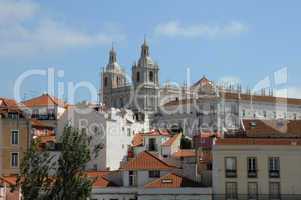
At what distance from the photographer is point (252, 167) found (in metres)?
55.9

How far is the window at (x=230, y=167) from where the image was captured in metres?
55.8

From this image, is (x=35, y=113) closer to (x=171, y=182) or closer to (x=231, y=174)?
(x=171, y=182)

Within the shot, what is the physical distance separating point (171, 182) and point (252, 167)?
6.79 metres

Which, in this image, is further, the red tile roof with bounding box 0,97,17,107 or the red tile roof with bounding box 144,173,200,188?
the red tile roof with bounding box 0,97,17,107

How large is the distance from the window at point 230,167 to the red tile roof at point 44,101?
56.7 metres

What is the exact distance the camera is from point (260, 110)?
189125 mm

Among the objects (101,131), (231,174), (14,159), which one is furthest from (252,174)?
(101,131)

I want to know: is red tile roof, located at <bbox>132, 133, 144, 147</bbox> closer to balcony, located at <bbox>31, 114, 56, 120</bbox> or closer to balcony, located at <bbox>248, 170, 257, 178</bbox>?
balcony, located at <bbox>31, 114, 56, 120</bbox>

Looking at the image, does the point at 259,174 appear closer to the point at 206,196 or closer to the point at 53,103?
the point at 206,196

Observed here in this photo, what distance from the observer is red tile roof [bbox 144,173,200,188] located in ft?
188

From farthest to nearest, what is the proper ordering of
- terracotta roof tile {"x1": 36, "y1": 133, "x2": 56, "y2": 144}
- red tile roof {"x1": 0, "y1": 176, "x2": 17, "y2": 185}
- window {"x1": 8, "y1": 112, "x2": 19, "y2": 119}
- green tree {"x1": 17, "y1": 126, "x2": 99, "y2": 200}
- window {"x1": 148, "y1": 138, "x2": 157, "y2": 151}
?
window {"x1": 148, "y1": 138, "x2": 157, "y2": 151} < terracotta roof tile {"x1": 36, "y1": 133, "x2": 56, "y2": 144} < window {"x1": 8, "y1": 112, "x2": 19, "y2": 119} < red tile roof {"x1": 0, "y1": 176, "x2": 17, "y2": 185} < green tree {"x1": 17, "y1": 126, "x2": 99, "y2": 200}

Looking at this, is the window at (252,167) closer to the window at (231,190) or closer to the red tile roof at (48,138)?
the window at (231,190)

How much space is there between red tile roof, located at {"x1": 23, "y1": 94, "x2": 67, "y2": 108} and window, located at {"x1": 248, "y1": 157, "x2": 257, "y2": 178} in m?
Answer: 57.5

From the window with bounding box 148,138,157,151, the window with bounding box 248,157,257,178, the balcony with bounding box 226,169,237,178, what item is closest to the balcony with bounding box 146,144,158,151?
the window with bounding box 148,138,157,151
